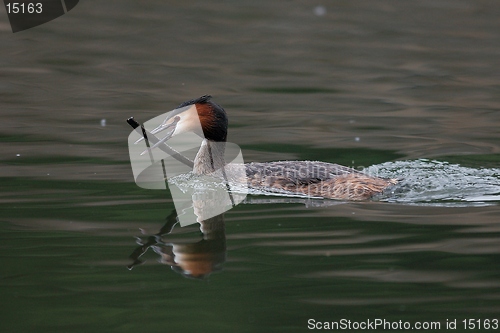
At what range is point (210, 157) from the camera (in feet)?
30.5

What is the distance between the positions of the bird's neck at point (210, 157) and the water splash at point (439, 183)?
5.37ft

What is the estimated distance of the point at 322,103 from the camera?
13.2 meters

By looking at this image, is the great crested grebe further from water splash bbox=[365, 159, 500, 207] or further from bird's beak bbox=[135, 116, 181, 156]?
water splash bbox=[365, 159, 500, 207]

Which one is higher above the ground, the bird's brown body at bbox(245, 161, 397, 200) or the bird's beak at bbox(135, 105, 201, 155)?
the bird's beak at bbox(135, 105, 201, 155)

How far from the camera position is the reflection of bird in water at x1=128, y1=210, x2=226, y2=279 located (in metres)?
6.32

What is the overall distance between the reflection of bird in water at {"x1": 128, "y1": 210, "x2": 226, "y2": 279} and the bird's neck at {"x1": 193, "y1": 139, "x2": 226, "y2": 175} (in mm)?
1868

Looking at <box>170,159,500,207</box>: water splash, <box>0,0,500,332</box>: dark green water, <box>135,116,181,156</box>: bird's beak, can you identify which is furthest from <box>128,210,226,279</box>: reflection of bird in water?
<box>135,116,181,156</box>: bird's beak

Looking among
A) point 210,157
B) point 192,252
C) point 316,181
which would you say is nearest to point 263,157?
point 210,157

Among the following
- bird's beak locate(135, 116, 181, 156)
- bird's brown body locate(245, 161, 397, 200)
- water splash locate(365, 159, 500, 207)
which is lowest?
water splash locate(365, 159, 500, 207)

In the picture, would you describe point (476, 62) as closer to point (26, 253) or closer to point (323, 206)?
point (323, 206)

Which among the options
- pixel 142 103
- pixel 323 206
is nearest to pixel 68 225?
pixel 323 206

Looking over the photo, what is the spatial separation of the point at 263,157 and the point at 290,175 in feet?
5.80

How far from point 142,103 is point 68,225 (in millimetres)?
5985

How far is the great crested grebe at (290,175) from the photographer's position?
859 cm
